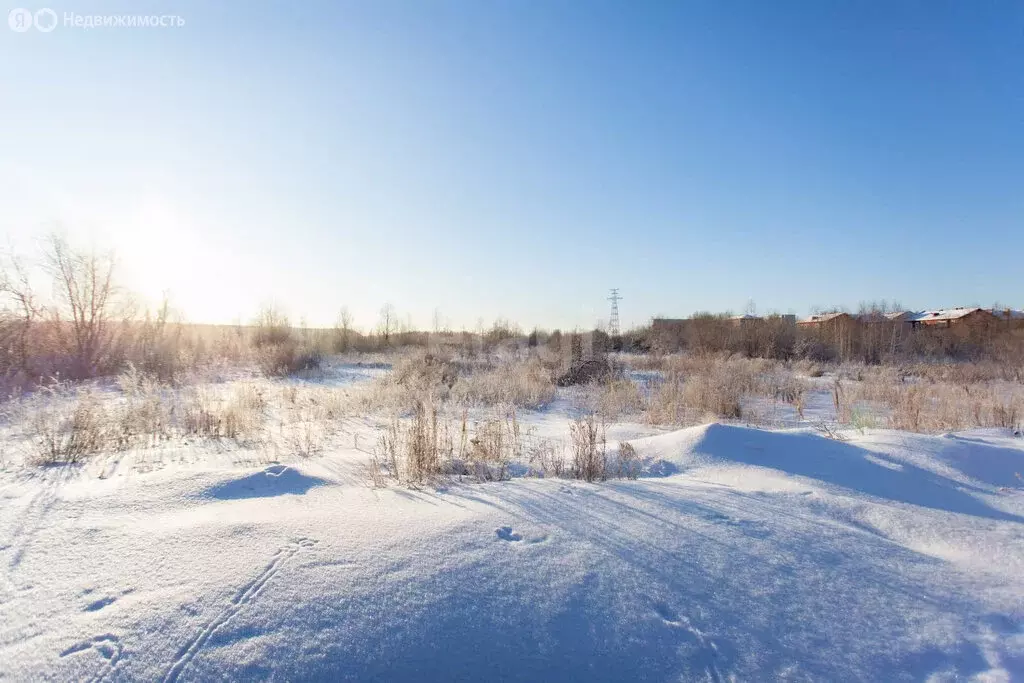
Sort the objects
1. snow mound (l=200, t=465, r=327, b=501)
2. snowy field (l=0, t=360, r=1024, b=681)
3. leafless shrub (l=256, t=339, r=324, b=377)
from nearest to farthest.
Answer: snowy field (l=0, t=360, r=1024, b=681), snow mound (l=200, t=465, r=327, b=501), leafless shrub (l=256, t=339, r=324, b=377)

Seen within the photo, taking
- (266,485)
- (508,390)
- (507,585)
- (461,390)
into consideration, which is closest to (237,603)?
(507,585)

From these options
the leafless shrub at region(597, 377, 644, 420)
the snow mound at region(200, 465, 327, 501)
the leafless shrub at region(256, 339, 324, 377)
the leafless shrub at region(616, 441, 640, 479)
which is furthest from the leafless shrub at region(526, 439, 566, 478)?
the leafless shrub at region(256, 339, 324, 377)

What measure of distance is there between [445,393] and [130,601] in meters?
8.49

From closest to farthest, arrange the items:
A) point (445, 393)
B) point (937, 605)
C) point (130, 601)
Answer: point (130, 601)
point (937, 605)
point (445, 393)

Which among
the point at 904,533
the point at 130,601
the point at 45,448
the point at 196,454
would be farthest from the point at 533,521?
the point at 45,448

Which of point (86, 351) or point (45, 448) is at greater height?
point (86, 351)

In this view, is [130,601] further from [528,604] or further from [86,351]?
[86,351]

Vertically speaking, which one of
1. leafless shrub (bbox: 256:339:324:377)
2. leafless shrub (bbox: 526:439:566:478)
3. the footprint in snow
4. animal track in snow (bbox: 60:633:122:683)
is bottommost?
leafless shrub (bbox: 526:439:566:478)

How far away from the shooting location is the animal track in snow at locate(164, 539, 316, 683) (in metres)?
1.47

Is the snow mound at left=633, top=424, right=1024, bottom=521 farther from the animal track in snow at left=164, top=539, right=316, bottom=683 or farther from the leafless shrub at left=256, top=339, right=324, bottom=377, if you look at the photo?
the leafless shrub at left=256, top=339, right=324, bottom=377

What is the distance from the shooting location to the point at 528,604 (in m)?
1.81

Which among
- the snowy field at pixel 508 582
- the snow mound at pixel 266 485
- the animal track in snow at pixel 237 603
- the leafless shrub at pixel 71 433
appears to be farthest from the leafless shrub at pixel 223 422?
the animal track in snow at pixel 237 603

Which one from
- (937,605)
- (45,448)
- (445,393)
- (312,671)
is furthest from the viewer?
(445,393)

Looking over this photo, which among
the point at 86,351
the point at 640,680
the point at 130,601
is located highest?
the point at 86,351
